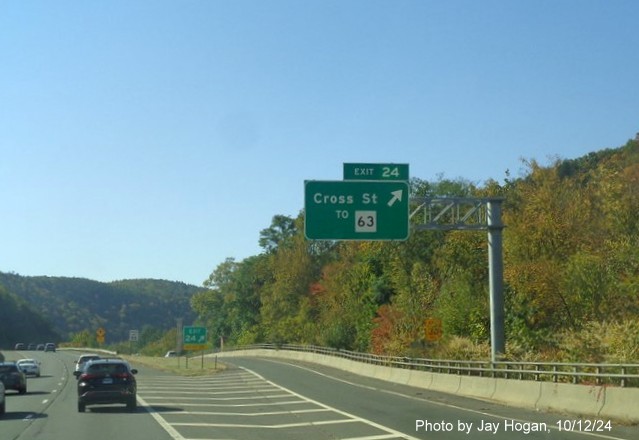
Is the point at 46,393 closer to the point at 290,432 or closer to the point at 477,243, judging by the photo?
the point at 290,432

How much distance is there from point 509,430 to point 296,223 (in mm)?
105280

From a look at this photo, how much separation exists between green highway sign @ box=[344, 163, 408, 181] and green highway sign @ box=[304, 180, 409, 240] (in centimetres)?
57

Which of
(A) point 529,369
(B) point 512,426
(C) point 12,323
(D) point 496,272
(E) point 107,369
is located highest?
(D) point 496,272

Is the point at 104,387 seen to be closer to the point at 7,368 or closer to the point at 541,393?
the point at 7,368

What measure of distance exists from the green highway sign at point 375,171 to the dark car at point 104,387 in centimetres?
955

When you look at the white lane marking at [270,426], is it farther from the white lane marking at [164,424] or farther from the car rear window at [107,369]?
the car rear window at [107,369]

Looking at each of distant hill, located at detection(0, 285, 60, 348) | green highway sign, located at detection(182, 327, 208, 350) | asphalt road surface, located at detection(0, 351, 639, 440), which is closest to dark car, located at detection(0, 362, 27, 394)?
asphalt road surface, located at detection(0, 351, 639, 440)

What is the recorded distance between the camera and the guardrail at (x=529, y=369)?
23.1 m

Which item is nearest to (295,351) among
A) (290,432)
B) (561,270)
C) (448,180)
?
(448,180)

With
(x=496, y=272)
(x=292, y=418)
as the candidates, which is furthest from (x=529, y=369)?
(x=292, y=418)

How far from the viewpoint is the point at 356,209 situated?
28719mm

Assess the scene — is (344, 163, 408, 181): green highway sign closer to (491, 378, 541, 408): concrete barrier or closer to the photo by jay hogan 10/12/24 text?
(491, 378, 541, 408): concrete barrier

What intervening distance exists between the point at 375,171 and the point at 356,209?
1.66 m

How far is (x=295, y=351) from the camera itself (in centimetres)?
8169
